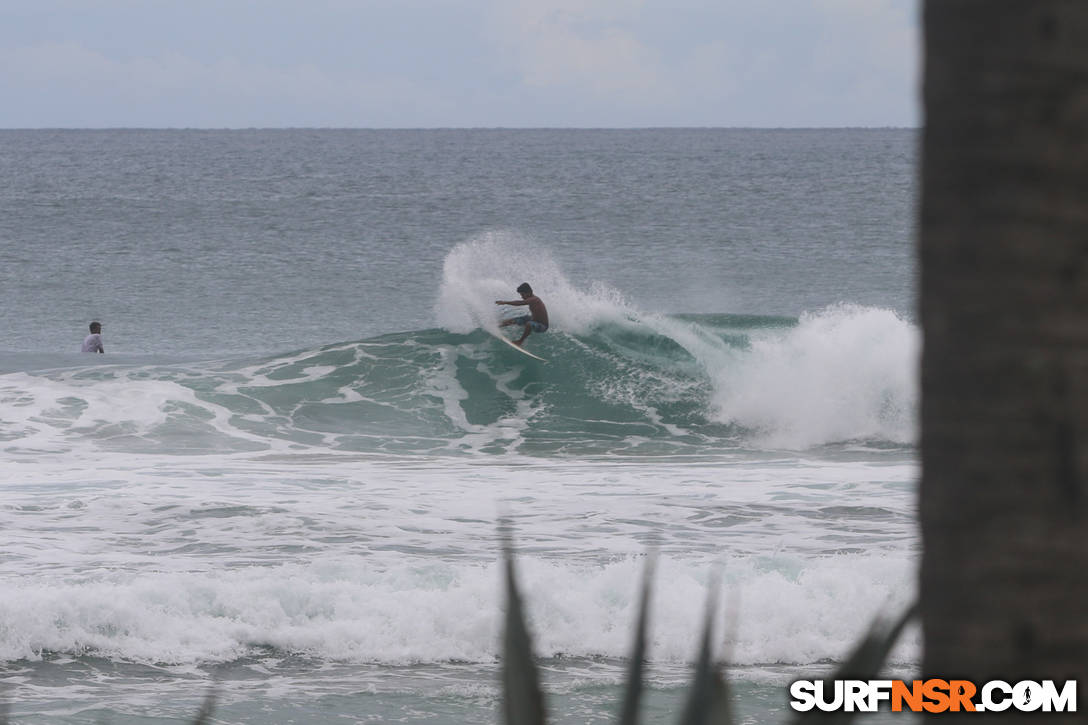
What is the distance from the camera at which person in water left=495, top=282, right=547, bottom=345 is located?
70.0ft

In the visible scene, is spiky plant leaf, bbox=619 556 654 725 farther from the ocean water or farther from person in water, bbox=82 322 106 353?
person in water, bbox=82 322 106 353

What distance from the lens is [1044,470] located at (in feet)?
5.09

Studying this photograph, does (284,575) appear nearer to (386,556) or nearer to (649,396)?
(386,556)

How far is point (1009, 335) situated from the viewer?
Result: 154cm

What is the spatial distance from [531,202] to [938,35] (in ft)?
224

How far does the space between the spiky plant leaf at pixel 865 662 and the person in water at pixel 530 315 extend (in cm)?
1911

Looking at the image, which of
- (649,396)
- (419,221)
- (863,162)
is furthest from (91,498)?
(863,162)

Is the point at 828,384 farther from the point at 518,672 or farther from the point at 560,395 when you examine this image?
the point at 518,672

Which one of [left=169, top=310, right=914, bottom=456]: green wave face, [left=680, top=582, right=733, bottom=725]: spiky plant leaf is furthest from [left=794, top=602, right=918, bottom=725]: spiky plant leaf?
[left=169, top=310, right=914, bottom=456]: green wave face

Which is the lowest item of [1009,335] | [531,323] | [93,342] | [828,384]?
[1009,335]

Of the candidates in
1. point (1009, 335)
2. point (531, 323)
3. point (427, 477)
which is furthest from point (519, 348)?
point (1009, 335)

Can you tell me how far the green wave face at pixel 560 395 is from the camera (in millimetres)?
18438

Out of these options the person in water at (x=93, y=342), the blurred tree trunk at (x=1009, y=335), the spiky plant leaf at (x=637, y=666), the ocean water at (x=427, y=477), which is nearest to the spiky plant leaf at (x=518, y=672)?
the spiky plant leaf at (x=637, y=666)

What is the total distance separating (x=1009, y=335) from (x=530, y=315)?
20.2 meters
